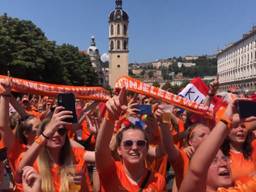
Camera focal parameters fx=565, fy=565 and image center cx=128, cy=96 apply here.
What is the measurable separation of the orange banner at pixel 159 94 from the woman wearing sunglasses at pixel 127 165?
62 centimetres

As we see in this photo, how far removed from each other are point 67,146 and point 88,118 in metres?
2.97

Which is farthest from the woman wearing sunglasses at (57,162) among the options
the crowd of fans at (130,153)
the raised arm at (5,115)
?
the raised arm at (5,115)

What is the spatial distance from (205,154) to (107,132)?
0.91 m

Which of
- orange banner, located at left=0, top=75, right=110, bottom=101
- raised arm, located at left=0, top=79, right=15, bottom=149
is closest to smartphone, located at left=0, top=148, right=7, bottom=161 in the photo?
raised arm, located at left=0, top=79, right=15, bottom=149

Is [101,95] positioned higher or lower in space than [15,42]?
lower

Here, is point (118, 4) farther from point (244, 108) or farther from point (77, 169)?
point (244, 108)

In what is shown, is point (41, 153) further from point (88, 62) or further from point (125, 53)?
point (125, 53)

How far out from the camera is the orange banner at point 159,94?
509cm

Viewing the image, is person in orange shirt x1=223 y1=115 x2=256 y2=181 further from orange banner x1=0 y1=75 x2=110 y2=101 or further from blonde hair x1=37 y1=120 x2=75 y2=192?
orange banner x1=0 y1=75 x2=110 y2=101

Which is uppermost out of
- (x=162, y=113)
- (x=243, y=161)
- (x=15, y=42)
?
(x=15, y=42)

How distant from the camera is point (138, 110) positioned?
4754mm

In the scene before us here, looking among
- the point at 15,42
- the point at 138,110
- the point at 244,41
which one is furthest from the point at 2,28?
the point at 244,41

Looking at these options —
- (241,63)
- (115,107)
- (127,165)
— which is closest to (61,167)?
(127,165)

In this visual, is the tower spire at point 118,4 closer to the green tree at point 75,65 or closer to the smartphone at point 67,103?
the green tree at point 75,65
